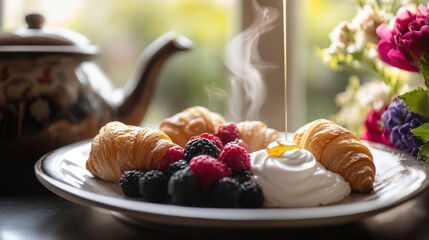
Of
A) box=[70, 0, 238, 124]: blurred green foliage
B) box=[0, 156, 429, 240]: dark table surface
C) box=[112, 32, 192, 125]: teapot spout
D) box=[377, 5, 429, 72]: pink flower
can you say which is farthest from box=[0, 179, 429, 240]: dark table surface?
box=[70, 0, 238, 124]: blurred green foliage

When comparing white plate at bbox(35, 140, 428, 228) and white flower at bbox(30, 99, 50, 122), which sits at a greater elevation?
white flower at bbox(30, 99, 50, 122)

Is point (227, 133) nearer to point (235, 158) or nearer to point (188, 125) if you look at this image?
point (188, 125)

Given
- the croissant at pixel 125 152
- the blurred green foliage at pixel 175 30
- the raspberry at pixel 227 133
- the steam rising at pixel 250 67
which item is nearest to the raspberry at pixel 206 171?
the croissant at pixel 125 152

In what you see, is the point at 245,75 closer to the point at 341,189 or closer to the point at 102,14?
the point at 102,14

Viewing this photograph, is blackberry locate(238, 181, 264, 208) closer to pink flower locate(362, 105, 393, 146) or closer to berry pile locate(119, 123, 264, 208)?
berry pile locate(119, 123, 264, 208)

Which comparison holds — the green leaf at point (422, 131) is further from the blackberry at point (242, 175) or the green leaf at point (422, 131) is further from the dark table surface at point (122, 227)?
the blackberry at point (242, 175)

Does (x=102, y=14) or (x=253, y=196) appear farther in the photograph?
(x=102, y=14)

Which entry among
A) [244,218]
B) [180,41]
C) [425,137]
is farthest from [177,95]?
[244,218]
